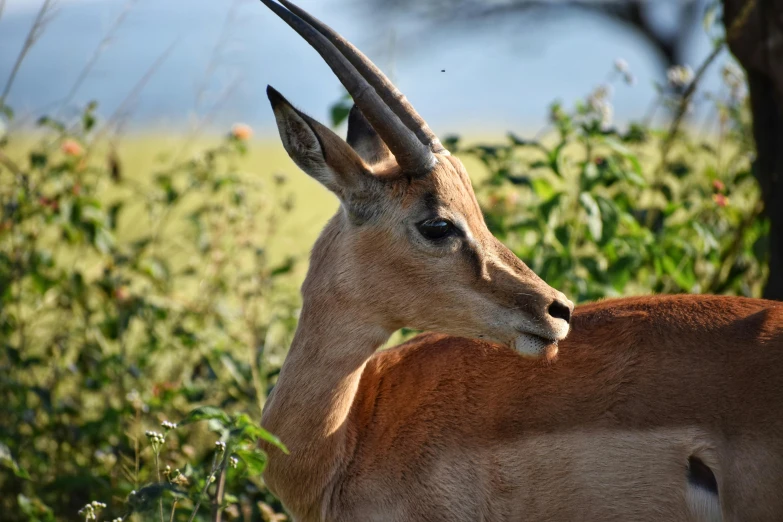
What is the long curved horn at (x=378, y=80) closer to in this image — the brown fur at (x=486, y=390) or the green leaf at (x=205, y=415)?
the brown fur at (x=486, y=390)

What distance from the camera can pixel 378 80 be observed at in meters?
3.85

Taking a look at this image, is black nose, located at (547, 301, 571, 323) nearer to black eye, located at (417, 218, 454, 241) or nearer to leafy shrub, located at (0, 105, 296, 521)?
black eye, located at (417, 218, 454, 241)

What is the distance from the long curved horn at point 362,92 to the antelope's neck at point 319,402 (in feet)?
2.38

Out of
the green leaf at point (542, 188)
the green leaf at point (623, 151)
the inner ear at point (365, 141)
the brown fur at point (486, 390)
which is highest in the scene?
the inner ear at point (365, 141)

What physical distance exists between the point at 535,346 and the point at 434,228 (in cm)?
63

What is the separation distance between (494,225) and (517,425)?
230 centimetres

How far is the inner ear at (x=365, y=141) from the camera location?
14.7 ft

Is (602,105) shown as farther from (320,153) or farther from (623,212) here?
(320,153)

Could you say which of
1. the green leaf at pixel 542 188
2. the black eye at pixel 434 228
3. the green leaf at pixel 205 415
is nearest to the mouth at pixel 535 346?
the black eye at pixel 434 228

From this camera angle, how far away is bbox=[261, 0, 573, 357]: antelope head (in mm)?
3654

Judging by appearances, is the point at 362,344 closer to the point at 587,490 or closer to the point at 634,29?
the point at 587,490

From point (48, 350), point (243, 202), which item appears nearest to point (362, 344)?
point (243, 202)

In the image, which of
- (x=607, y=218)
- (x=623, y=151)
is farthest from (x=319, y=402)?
(x=623, y=151)

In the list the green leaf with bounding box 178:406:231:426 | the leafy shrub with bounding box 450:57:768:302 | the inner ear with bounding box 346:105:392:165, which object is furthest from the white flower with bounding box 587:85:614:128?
the green leaf with bounding box 178:406:231:426
